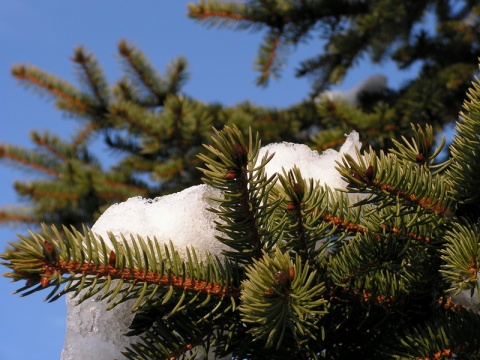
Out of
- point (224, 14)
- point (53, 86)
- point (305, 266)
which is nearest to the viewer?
point (305, 266)

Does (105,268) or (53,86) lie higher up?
(53,86)

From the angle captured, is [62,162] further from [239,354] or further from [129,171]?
[239,354]

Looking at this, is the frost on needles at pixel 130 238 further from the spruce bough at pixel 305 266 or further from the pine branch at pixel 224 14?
the pine branch at pixel 224 14

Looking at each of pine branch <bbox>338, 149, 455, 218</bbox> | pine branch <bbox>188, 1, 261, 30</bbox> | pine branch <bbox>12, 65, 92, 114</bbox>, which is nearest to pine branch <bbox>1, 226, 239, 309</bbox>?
pine branch <bbox>338, 149, 455, 218</bbox>

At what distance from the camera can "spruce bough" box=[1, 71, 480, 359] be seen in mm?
484

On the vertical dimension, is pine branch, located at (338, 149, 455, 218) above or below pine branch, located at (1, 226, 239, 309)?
above

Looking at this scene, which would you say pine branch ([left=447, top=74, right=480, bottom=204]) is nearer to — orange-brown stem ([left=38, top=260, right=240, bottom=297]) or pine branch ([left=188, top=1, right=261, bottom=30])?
orange-brown stem ([left=38, top=260, right=240, bottom=297])

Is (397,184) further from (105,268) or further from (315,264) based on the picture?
(105,268)

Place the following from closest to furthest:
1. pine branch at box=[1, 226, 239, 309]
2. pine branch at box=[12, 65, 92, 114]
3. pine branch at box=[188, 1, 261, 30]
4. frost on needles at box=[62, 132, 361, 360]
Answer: pine branch at box=[1, 226, 239, 309] → frost on needles at box=[62, 132, 361, 360] → pine branch at box=[188, 1, 261, 30] → pine branch at box=[12, 65, 92, 114]

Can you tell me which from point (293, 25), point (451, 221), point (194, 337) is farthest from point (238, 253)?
point (293, 25)

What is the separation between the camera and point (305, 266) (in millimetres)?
493

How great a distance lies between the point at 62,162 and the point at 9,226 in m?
0.44

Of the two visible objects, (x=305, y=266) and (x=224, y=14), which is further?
(x=224, y=14)

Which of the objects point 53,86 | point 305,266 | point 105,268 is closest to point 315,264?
point 305,266
